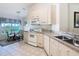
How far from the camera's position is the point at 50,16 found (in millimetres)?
4250

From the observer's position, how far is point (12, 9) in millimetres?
2598

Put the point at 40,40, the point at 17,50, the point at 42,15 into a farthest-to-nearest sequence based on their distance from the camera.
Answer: the point at 40,40
the point at 42,15
the point at 17,50

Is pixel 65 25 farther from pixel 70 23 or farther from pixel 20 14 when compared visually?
pixel 20 14

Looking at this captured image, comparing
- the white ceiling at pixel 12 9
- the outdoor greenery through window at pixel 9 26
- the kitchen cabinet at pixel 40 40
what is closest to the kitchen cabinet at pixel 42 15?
the white ceiling at pixel 12 9

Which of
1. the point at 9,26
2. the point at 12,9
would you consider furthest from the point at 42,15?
the point at 9,26

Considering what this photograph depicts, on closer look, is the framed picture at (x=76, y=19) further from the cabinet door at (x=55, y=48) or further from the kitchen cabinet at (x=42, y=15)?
the kitchen cabinet at (x=42, y=15)

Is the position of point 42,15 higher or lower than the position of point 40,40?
higher

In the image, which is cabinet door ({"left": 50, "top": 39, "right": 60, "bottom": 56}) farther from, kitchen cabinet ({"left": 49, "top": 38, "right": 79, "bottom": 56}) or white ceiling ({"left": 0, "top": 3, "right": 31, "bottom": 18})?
white ceiling ({"left": 0, "top": 3, "right": 31, "bottom": 18})

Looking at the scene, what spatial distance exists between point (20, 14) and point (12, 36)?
0.55 meters

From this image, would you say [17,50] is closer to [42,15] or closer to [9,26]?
[9,26]

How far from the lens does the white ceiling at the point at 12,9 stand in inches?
99.2

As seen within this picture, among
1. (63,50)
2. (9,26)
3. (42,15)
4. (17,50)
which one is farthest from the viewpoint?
(42,15)

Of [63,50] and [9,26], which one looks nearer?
[63,50]

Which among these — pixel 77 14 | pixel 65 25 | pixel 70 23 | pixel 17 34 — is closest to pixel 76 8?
pixel 77 14
